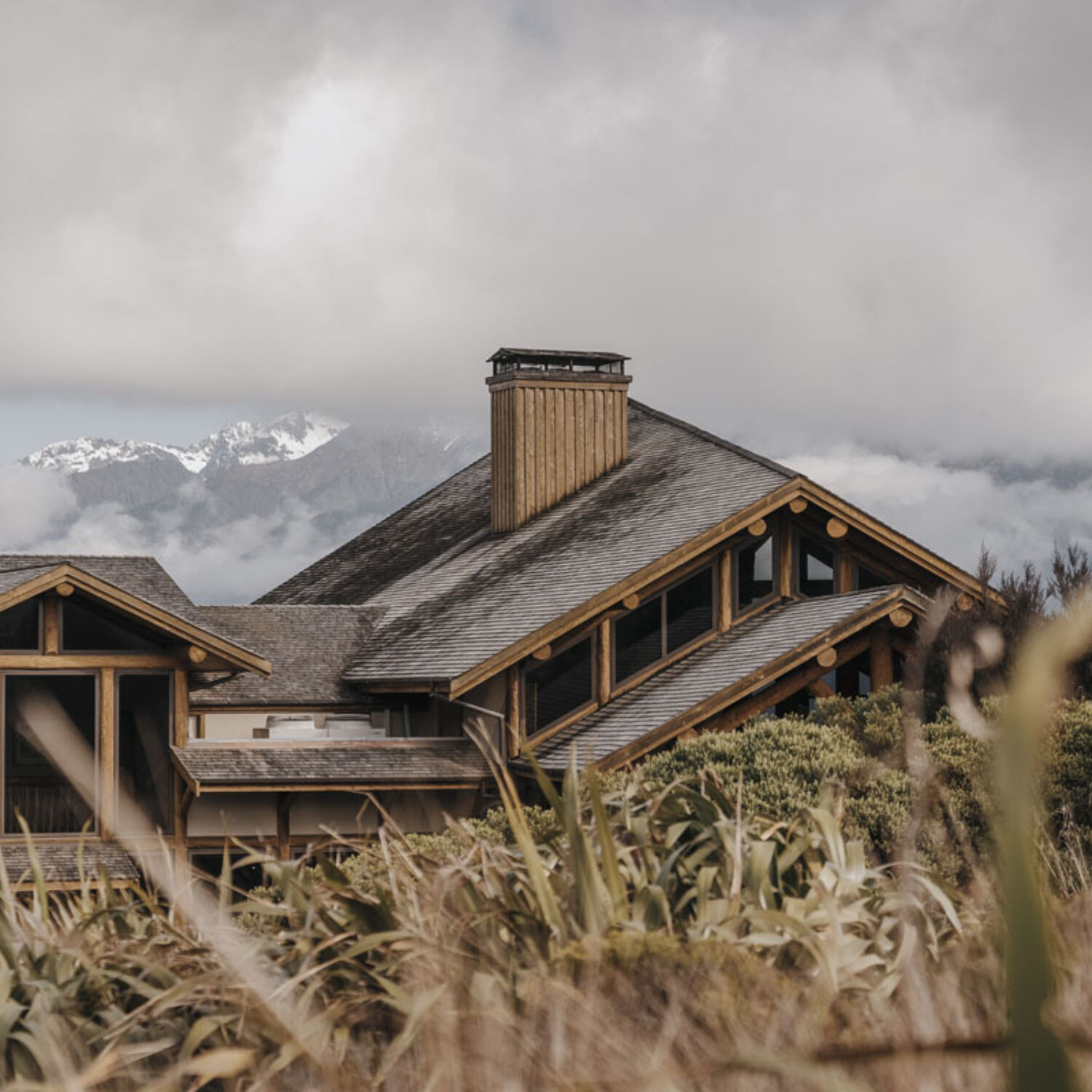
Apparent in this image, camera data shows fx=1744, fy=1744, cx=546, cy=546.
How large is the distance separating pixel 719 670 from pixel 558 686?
2.76 m

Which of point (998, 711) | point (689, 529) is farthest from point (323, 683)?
point (998, 711)

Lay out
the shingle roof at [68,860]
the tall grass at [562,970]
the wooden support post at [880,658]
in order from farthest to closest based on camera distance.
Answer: the wooden support post at [880,658], the shingle roof at [68,860], the tall grass at [562,970]

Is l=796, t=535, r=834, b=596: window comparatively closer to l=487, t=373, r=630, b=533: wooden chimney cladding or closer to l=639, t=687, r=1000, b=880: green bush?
l=639, t=687, r=1000, b=880: green bush

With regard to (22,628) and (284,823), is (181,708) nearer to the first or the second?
(284,823)

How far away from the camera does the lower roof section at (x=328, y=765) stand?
75.9 feet

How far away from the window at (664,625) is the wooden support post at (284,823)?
500 centimetres

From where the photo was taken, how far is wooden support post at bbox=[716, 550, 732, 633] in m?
25.8

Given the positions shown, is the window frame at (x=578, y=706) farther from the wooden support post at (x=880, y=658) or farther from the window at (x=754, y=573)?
the wooden support post at (x=880, y=658)

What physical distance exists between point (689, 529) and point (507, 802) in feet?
64.2

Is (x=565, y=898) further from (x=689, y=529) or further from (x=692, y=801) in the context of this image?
(x=689, y=529)

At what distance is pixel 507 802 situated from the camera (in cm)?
584

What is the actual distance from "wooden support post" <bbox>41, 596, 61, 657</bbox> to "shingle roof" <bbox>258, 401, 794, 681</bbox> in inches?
195

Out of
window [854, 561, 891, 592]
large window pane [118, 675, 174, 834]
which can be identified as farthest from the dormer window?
large window pane [118, 675, 174, 834]

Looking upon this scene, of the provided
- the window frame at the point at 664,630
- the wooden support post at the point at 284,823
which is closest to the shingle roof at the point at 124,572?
the wooden support post at the point at 284,823
